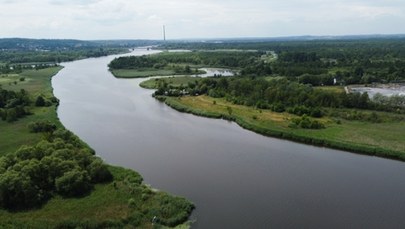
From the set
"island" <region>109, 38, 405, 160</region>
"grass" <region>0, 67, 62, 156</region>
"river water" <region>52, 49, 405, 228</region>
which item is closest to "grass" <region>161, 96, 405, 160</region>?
"island" <region>109, 38, 405, 160</region>

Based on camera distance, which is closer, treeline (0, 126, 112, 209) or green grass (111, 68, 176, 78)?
treeline (0, 126, 112, 209)

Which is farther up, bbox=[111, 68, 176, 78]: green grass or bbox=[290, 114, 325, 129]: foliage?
bbox=[111, 68, 176, 78]: green grass

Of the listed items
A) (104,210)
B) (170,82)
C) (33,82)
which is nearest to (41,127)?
(104,210)

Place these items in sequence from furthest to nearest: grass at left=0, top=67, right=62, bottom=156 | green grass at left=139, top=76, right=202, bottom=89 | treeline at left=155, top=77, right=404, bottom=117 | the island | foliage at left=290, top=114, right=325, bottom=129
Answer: green grass at left=139, top=76, right=202, bottom=89
treeline at left=155, top=77, right=404, bottom=117
foliage at left=290, top=114, right=325, bottom=129
the island
grass at left=0, top=67, right=62, bottom=156

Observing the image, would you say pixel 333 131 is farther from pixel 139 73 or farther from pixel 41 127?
pixel 139 73

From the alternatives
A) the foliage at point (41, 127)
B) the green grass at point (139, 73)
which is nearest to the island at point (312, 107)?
the green grass at point (139, 73)

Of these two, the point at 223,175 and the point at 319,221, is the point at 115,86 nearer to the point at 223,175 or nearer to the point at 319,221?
the point at 223,175

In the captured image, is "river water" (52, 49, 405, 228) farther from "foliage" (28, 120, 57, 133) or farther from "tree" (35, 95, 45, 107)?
"tree" (35, 95, 45, 107)

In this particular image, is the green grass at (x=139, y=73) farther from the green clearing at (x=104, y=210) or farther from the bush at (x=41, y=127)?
the green clearing at (x=104, y=210)
